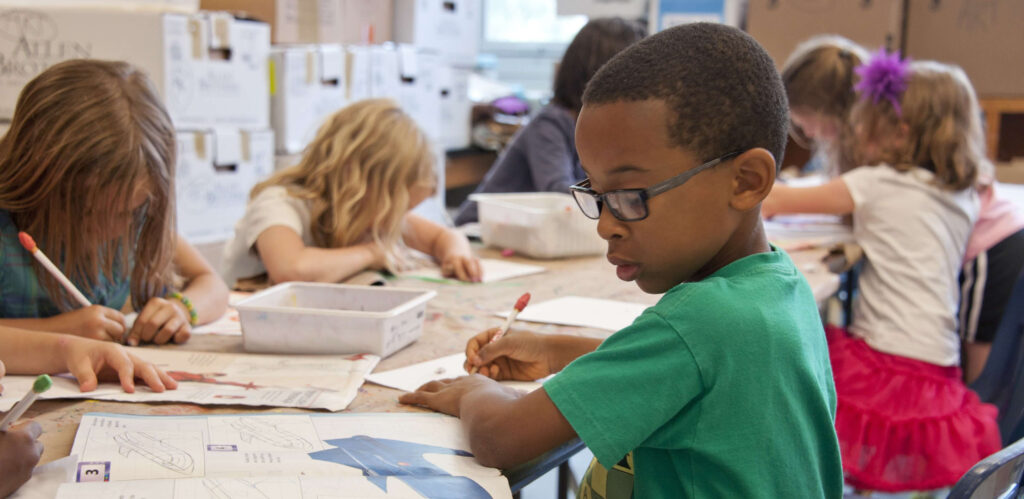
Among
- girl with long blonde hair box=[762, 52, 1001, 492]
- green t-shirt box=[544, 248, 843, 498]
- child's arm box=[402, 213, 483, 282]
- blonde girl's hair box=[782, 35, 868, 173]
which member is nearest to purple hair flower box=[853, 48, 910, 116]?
girl with long blonde hair box=[762, 52, 1001, 492]

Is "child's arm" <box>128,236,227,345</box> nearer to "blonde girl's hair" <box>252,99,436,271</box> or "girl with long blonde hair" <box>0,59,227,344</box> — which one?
"girl with long blonde hair" <box>0,59,227,344</box>

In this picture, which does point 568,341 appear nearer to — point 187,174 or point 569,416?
point 569,416

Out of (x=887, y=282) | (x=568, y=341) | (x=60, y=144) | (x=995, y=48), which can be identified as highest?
(x=995, y=48)

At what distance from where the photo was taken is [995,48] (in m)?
3.17

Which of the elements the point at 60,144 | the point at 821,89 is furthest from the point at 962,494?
the point at 821,89

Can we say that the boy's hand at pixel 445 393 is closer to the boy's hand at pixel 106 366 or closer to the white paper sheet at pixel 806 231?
the boy's hand at pixel 106 366

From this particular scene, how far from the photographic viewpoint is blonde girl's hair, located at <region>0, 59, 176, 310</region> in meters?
1.10

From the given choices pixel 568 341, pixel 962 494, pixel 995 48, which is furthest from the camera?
pixel 995 48

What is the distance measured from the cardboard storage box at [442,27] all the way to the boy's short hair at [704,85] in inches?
111

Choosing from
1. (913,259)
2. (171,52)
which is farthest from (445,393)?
(171,52)

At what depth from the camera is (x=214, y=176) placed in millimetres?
2533

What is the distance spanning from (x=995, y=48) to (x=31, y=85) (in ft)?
10.5

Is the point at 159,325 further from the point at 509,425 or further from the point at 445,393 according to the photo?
the point at 509,425

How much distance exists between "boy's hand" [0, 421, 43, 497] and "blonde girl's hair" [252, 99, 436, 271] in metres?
0.95
